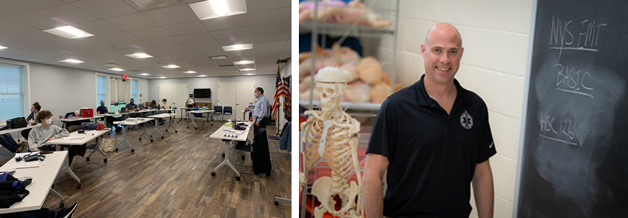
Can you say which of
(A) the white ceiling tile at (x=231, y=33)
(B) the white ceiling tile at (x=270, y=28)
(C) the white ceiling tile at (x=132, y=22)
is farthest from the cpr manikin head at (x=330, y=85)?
(C) the white ceiling tile at (x=132, y=22)

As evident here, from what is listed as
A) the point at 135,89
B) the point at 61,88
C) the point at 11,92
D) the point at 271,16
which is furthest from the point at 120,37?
the point at 135,89

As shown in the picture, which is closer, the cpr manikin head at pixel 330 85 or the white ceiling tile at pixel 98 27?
the cpr manikin head at pixel 330 85

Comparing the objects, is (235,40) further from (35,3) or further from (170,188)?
(170,188)

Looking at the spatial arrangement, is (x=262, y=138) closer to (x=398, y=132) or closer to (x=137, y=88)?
(x=398, y=132)

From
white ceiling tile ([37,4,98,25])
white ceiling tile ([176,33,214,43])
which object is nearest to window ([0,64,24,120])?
white ceiling tile ([37,4,98,25])

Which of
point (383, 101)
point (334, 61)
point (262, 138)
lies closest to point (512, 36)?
point (383, 101)

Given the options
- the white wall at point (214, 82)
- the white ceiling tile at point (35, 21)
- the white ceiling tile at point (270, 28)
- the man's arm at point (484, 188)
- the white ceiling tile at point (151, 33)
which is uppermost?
the white ceiling tile at point (270, 28)

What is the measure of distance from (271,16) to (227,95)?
32.3 ft

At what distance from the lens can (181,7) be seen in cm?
264

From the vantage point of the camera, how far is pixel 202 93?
12.2 m

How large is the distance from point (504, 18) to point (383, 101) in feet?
1.86

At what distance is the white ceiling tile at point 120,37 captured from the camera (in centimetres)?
371

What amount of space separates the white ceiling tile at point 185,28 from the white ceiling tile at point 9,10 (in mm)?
1455

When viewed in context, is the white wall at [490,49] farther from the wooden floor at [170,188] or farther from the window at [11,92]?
the window at [11,92]
